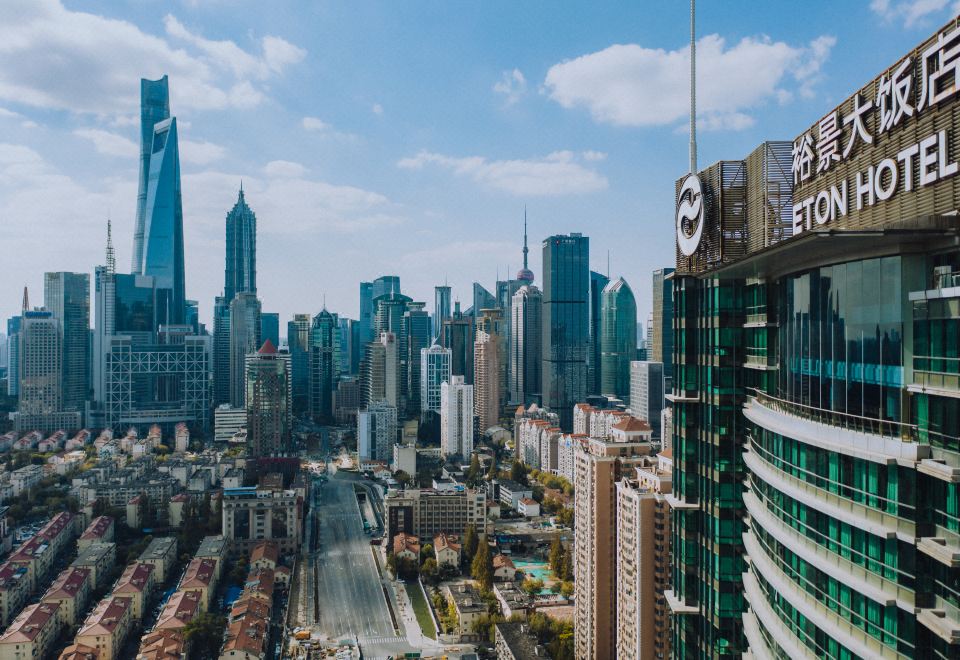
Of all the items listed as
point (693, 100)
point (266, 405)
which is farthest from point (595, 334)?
point (693, 100)

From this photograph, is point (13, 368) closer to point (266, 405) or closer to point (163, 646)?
point (266, 405)

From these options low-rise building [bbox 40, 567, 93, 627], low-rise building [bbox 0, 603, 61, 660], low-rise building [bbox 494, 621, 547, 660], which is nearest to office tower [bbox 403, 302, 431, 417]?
low-rise building [bbox 40, 567, 93, 627]

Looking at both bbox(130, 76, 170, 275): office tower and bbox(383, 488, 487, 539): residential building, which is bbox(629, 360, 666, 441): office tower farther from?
bbox(130, 76, 170, 275): office tower

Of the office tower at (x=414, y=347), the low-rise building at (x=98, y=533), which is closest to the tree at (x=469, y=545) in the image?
the low-rise building at (x=98, y=533)

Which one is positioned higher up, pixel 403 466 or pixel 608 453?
pixel 608 453

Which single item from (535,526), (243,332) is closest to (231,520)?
(535,526)

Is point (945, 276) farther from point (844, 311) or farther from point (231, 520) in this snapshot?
point (231, 520)
